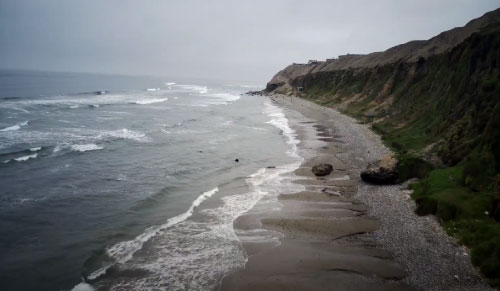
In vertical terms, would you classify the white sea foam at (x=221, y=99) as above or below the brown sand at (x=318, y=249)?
above

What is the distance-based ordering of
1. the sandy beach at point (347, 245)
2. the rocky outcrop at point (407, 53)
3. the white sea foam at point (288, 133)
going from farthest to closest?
the rocky outcrop at point (407, 53), the white sea foam at point (288, 133), the sandy beach at point (347, 245)

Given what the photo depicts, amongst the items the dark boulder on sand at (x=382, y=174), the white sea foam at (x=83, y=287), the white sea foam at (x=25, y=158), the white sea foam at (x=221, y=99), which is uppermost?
the white sea foam at (x=221, y=99)

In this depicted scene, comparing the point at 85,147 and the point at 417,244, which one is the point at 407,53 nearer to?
the point at 85,147

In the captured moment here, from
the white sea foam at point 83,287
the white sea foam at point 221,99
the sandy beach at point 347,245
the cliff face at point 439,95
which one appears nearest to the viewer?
the white sea foam at point 83,287

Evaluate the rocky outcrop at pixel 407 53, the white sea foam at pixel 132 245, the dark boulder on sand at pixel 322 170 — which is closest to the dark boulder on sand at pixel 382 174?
the dark boulder on sand at pixel 322 170

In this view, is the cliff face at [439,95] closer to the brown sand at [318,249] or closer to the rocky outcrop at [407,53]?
the rocky outcrop at [407,53]

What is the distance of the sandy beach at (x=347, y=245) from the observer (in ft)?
50.8

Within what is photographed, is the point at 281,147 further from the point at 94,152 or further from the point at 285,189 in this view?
the point at 94,152

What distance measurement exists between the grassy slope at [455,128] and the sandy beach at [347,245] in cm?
119

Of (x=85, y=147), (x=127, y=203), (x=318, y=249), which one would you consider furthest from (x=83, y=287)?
(x=85, y=147)

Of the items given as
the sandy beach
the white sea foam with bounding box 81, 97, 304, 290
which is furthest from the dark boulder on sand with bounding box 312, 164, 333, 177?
the white sea foam with bounding box 81, 97, 304, 290

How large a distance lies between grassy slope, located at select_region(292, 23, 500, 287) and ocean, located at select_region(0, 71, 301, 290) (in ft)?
35.3

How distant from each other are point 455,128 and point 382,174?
1091cm

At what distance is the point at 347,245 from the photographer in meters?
19.0
